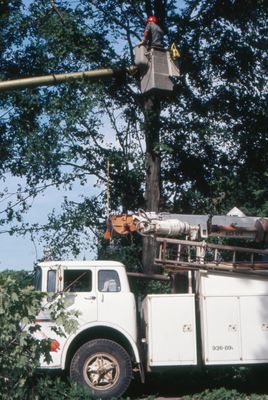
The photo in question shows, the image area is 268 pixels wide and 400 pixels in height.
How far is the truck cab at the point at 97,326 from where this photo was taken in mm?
11453

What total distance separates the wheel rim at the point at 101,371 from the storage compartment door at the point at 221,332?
1.55m

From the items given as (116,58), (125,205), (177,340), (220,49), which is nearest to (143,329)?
(177,340)

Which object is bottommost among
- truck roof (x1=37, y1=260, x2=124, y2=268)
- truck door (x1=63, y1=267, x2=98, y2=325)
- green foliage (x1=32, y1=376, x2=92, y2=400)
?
green foliage (x1=32, y1=376, x2=92, y2=400)

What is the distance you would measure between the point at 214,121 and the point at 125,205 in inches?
146

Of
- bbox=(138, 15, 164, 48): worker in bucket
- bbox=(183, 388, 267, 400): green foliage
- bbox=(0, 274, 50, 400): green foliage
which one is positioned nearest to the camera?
bbox=(0, 274, 50, 400): green foliage

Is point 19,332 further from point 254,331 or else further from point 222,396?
point 254,331

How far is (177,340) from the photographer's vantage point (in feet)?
37.9

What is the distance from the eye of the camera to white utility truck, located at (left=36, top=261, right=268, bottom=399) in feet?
37.8

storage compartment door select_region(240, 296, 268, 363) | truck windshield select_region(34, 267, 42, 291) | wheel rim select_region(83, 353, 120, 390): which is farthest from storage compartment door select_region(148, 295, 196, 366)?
truck windshield select_region(34, 267, 42, 291)

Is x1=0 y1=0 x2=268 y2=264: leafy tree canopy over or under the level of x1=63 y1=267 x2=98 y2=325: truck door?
over

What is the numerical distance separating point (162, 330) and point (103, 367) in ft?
3.84

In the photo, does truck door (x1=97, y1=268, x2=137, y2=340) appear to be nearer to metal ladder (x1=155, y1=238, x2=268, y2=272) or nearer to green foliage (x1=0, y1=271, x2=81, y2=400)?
metal ladder (x1=155, y1=238, x2=268, y2=272)

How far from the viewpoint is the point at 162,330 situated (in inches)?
455

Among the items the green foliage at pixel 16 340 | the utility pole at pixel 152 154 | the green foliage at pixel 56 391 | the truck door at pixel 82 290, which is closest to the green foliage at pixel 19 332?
the green foliage at pixel 16 340
